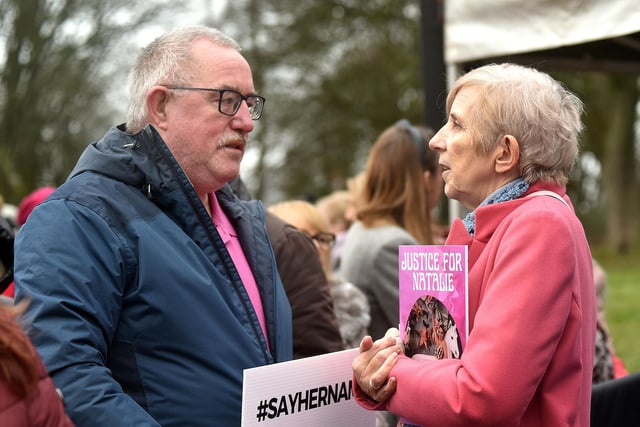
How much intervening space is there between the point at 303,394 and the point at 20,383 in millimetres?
880

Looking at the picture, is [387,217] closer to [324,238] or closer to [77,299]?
[324,238]

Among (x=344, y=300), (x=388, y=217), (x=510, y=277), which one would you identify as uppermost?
(x=510, y=277)

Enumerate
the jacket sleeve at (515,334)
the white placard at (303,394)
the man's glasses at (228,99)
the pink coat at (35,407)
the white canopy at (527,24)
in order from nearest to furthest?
the pink coat at (35,407) < the jacket sleeve at (515,334) < the white placard at (303,394) < the man's glasses at (228,99) < the white canopy at (527,24)

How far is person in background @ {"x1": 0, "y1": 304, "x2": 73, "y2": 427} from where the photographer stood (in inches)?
57.3

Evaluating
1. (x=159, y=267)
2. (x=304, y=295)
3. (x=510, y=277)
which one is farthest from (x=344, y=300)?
(x=510, y=277)

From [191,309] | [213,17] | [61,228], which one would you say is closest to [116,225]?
[61,228]

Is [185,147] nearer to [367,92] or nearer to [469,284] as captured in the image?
[469,284]

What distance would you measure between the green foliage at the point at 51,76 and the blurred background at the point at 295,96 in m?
0.02

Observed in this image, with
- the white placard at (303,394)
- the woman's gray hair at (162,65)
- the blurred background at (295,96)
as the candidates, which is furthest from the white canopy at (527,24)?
the blurred background at (295,96)

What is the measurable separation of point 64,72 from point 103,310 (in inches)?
557

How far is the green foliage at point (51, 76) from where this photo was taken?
1453 cm

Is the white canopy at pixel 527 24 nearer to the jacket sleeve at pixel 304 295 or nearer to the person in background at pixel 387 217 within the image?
the person in background at pixel 387 217

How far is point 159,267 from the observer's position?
213 cm

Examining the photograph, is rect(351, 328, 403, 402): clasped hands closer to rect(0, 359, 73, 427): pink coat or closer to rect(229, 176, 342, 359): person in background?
rect(0, 359, 73, 427): pink coat
